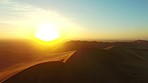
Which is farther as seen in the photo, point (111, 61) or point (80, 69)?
point (111, 61)

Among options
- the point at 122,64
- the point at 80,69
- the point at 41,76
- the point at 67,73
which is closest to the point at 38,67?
the point at 41,76

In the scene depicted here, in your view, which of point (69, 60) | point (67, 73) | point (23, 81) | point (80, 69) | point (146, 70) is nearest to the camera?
point (23, 81)

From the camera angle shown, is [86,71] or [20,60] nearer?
[86,71]

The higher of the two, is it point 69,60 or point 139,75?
point 69,60

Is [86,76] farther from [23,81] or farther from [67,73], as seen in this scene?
[23,81]

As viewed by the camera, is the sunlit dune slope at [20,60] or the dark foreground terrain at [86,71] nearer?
the dark foreground terrain at [86,71]

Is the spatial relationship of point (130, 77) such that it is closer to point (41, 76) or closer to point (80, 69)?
A: point (80, 69)

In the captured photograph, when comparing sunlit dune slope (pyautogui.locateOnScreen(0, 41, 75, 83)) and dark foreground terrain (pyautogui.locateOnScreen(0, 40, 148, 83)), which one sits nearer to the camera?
dark foreground terrain (pyautogui.locateOnScreen(0, 40, 148, 83))

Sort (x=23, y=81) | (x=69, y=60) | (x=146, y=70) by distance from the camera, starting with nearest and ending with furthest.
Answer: (x=23, y=81) < (x=69, y=60) < (x=146, y=70)

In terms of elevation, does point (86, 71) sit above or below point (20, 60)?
above


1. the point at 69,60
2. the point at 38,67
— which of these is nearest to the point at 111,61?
the point at 69,60
